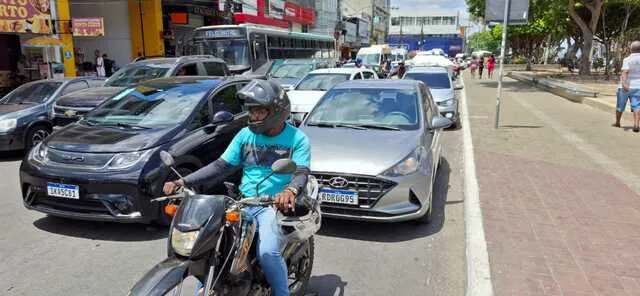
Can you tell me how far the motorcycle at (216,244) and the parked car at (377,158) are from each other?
1.68 m

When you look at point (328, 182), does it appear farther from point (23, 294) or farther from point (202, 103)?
point (23, 294)

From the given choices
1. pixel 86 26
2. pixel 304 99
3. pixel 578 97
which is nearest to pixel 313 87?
pixel 304 99

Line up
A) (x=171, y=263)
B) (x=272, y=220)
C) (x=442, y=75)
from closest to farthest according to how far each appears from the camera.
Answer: (x=171, y=263) → (x=272, y=220) → (x=442, y=75)

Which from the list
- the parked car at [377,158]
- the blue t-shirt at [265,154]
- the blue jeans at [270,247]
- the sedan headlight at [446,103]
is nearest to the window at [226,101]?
the parked car at [377,158]

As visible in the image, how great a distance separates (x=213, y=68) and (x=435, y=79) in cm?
615

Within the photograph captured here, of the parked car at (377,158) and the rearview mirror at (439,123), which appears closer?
the parked car at (377,158)

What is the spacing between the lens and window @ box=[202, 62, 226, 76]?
11.9 meters

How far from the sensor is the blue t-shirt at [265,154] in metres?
3.16

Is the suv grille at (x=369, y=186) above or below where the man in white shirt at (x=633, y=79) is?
below

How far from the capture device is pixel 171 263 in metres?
2.37

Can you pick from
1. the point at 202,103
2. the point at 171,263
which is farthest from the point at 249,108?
the point at 202,103

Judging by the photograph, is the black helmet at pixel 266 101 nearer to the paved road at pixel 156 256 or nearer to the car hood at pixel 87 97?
the paved road at pixel 156 256

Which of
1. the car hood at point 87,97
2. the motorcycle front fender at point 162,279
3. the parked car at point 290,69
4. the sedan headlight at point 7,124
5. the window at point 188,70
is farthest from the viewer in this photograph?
the parked car at point 290,69

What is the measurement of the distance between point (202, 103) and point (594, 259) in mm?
4370
